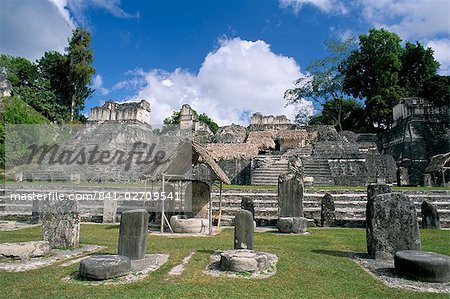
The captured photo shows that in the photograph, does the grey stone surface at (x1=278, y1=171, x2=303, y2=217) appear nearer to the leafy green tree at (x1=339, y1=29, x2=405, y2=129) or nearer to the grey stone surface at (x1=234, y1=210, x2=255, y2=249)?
the grey stone surface at (x1=234, y1=210, x2=255, y2=249)

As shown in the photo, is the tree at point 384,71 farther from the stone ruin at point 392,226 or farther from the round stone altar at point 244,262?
the round stone altar at point 244,262

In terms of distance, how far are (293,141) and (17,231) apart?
93.5 ft

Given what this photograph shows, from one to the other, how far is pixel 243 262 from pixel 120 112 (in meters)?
35.0

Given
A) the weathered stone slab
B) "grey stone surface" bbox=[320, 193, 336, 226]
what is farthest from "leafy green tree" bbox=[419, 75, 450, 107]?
the weathered stone slab

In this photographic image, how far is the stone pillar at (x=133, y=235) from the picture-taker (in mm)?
6312

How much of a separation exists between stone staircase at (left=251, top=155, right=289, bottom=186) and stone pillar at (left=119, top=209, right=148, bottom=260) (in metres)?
16.6

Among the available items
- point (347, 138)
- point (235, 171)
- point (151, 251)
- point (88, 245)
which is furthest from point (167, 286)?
point (347, 138)

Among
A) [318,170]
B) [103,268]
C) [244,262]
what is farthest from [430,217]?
[318,170]

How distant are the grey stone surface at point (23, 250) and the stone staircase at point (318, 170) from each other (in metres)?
17.6

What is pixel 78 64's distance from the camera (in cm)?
4359

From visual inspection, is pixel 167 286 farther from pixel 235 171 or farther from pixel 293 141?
pixel 293 141

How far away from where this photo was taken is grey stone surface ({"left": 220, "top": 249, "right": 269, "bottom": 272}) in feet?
17.9

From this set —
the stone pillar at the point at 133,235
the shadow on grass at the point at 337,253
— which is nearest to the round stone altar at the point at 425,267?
the shadow on grass at the point at 337,253

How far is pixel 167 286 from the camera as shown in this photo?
4676 millimetres
